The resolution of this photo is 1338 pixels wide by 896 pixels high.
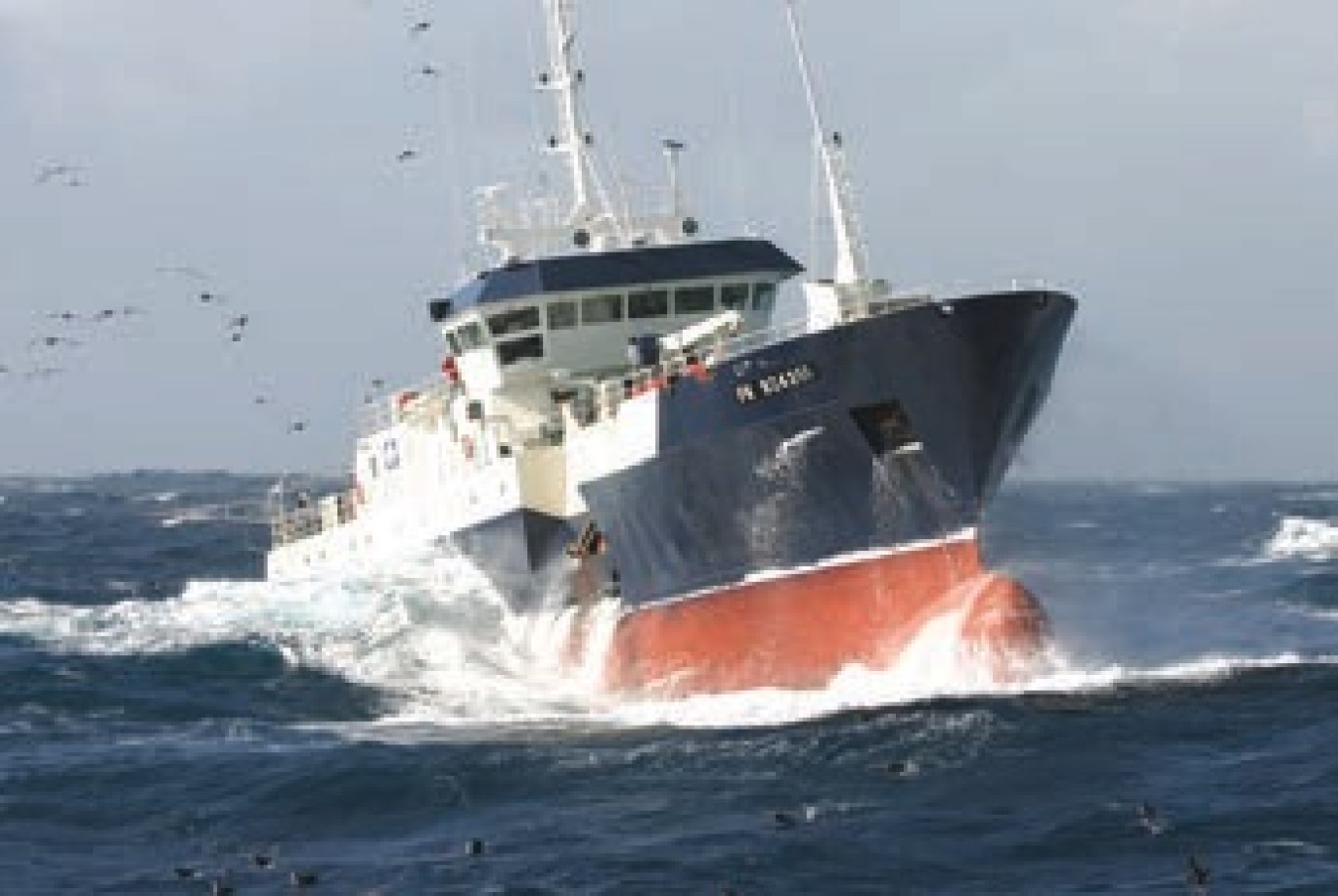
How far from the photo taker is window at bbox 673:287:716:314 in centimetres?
4972

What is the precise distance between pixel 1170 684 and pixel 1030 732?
5.48 metres

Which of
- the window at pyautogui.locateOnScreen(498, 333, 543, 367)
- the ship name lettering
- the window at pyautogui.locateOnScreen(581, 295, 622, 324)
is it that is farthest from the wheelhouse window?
the ship name lettering

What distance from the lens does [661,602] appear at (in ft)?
144

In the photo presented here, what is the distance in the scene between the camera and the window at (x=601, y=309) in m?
49.3

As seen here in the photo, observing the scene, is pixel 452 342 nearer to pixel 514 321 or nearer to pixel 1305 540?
pixel 514 321

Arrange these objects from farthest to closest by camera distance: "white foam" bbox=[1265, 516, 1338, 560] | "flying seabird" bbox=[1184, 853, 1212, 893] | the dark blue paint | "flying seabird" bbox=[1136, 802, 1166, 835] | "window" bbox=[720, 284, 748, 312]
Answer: "white foam" bbox=[1265, 516, 1338, 560]
"window" bbox=[720, 284, 748, 312]
the dark blue paint
"flying seabird" bbox=[1136, 802, 1166, 835]
"flying seabird" bbox=[1184, 853, 1212, 893]

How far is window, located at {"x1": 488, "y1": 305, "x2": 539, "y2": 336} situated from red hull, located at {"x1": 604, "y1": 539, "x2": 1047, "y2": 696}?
854 cm

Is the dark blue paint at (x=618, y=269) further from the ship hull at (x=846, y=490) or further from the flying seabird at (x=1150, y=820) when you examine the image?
the flying seabird at (x=1150, y=820)

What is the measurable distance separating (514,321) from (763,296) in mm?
5924

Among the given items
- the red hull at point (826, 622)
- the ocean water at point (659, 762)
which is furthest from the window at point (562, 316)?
the red hull at point (826, 622)

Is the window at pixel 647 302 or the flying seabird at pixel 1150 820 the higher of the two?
the window at pixel 647 302

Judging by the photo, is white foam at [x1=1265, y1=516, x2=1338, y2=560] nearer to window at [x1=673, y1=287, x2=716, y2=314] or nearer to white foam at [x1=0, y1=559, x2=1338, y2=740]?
white foam at [x1=0, y1=559, x2=1338, y2=740]

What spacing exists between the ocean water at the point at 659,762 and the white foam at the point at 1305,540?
31473 mm

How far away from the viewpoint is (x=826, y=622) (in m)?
40.4
